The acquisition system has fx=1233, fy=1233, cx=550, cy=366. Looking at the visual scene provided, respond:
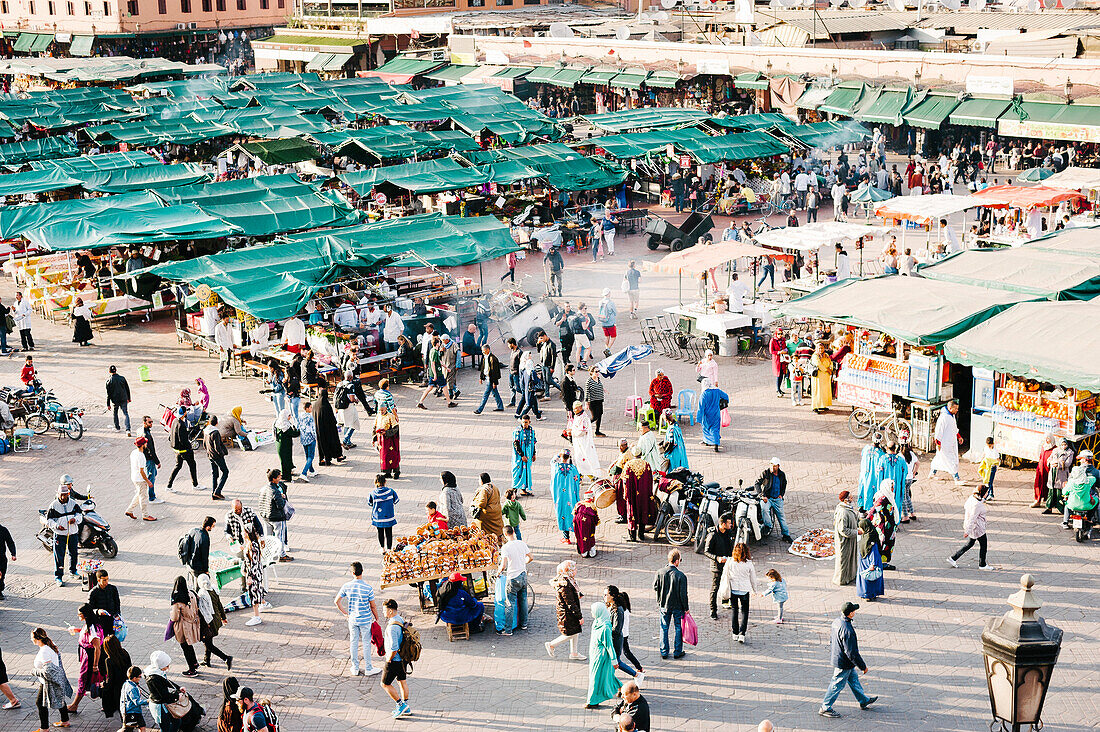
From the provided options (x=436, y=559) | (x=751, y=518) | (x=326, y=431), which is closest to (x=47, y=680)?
(x=436, y=559)

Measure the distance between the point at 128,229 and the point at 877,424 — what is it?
16.5 meters

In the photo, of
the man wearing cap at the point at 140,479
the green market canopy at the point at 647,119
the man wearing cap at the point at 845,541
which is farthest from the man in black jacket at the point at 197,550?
the green market canopy at the point at 647,119

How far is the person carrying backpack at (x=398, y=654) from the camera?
11484mm

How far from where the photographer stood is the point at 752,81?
165ft

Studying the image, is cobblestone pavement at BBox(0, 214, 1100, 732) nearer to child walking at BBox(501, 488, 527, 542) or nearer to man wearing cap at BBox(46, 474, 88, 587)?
man wearing cap at BBox(46, 474, 88, 587)

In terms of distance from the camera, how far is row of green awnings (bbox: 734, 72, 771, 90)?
49.9m

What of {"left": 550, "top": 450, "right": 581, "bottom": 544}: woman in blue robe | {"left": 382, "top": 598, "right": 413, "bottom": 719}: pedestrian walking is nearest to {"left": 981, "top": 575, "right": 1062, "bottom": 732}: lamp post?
{"left": 382, "top": 598, "right": 413, "bottom": 719}: pedestrian walking

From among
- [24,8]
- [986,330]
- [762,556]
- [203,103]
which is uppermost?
[24,8]

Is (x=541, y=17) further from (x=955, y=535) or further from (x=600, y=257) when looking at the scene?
(x=955, y=535)

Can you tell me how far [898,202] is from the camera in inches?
1156

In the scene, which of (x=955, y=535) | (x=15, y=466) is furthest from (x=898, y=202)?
(x=15, y=466)

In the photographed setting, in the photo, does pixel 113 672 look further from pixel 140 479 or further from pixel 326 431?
pixel 326 431

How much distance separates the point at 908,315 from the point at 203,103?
3862cm

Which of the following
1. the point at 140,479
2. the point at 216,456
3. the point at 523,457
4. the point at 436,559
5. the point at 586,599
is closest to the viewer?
the point at 436,559
